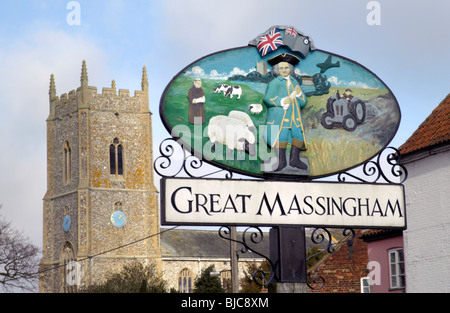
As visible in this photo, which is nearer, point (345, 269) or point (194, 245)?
point (345, 269)

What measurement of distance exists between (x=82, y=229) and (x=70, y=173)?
616cm

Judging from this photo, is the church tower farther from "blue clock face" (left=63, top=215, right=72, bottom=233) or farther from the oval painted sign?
the oval painted sign

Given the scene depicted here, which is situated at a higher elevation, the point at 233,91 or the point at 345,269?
the point at 233,91

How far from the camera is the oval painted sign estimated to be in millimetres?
7117

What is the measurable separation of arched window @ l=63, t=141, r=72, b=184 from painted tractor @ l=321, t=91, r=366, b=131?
66846mm

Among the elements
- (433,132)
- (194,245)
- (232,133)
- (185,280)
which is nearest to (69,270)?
(185,280)

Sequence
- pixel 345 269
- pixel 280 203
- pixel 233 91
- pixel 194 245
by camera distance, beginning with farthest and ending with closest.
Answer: pixel 194 245 → pixel 345 269 → pixel 233 91 → pixel 280 203

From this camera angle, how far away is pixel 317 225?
7039mm

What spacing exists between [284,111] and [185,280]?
7371 centimetres

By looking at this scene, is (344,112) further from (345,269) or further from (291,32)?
(345,269)

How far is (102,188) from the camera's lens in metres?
71.1

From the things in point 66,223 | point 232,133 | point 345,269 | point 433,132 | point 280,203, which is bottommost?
point 280,203

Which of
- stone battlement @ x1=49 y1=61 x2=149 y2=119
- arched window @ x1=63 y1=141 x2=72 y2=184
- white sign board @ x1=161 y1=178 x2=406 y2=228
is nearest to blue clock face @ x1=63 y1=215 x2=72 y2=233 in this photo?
arched window @ x1=63 y1=141 x2=72 y2=184
